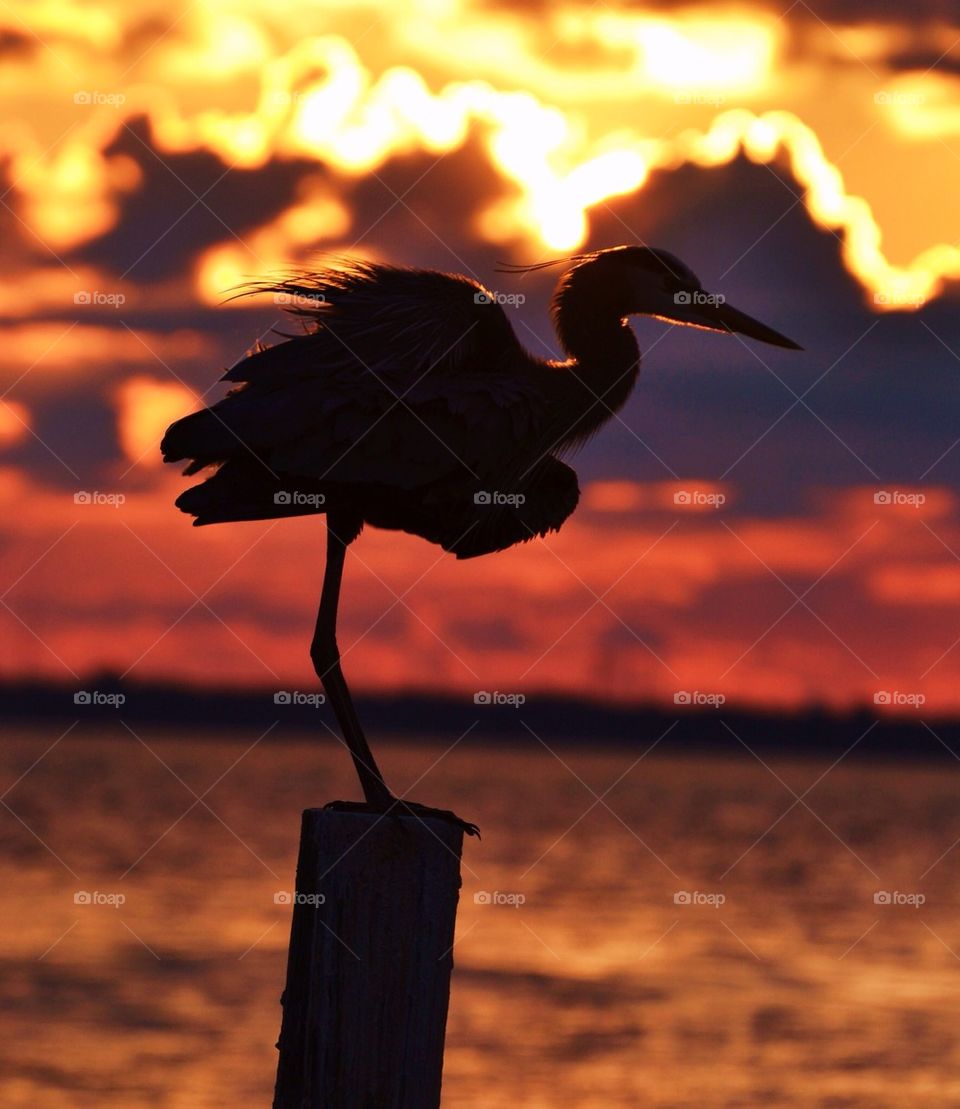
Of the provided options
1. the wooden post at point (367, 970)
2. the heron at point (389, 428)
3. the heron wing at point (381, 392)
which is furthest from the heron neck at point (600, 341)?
the wooden post at point (367, 970)

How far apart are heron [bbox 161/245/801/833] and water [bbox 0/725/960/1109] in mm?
11852

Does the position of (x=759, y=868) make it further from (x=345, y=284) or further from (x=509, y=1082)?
(x=345, y=284)

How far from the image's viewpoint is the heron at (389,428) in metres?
6.84

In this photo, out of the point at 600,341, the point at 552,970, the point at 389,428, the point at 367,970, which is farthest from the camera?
the point at 552,970

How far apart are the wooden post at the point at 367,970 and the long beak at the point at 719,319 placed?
12.8 ft

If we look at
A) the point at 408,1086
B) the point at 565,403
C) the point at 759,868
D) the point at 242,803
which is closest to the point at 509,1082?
the point at 565,403

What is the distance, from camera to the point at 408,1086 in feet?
16.7

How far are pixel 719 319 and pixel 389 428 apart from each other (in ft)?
7.22

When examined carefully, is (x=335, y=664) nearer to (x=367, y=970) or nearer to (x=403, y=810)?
(x=403, y=810)

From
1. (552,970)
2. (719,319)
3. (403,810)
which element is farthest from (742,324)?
(552,970)

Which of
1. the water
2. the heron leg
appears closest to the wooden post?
the heron leg

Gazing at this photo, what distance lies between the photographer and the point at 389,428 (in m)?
6.96

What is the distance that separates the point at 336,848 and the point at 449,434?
2373mm

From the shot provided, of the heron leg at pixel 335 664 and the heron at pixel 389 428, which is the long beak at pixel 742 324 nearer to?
the heron at pixel 389 428
